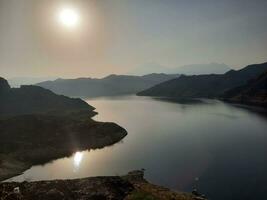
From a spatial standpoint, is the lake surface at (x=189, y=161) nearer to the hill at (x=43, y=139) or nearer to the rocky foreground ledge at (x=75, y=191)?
the hill at (x=43, y=139)

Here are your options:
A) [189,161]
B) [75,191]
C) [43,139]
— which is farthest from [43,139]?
[75,191]

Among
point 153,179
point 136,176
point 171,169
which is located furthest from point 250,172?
point 136,176

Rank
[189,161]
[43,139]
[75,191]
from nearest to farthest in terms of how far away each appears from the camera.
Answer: [75,191] → [189,161] → [43,139]

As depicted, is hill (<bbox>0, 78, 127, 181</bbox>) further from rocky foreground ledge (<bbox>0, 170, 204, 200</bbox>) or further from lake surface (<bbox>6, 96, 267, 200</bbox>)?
rocky foreground ledge (<bbox>0, 170, 204, 200</bbox>)

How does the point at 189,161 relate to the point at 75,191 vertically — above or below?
below

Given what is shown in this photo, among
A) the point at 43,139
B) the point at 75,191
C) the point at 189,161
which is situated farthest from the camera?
the point at 43,139

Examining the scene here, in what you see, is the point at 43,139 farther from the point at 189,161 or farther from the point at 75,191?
the point at 75,191

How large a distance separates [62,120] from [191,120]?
3254 inches

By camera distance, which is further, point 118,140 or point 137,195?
point 118,140

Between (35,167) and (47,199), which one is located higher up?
(47,199)

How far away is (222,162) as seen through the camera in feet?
264

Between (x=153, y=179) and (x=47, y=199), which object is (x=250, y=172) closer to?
(x=153, y=179)

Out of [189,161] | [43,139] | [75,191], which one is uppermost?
[75,191]

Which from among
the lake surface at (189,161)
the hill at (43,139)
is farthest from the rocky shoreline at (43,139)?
the lake surface at (189,161)
